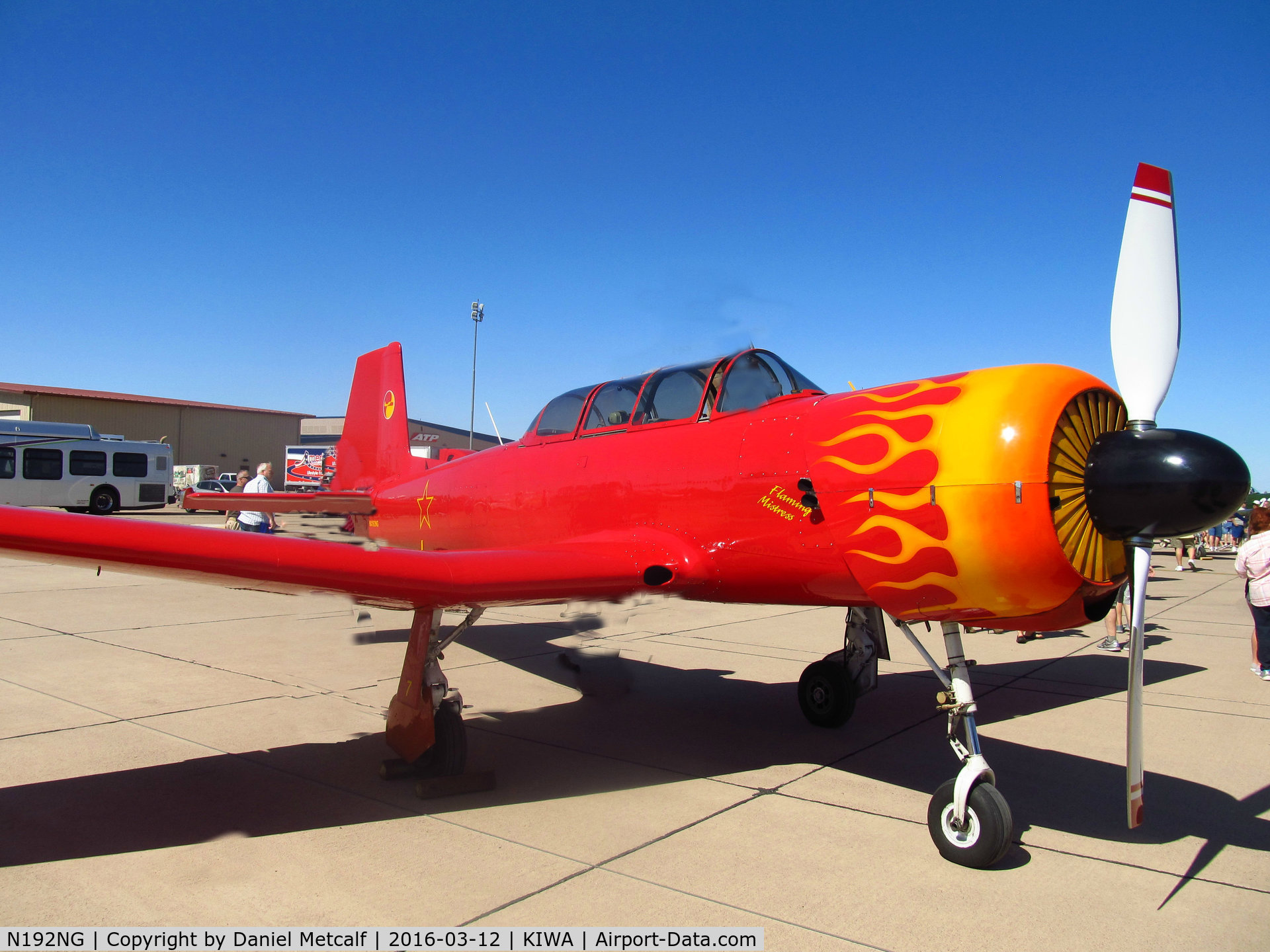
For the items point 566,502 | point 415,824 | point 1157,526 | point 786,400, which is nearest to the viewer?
point 1157,526

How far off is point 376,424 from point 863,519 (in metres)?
6.45

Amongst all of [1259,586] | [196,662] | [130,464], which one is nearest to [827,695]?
[1259,586]

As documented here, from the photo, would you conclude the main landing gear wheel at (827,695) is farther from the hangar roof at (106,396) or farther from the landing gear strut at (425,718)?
the hangar roof at (106,396)

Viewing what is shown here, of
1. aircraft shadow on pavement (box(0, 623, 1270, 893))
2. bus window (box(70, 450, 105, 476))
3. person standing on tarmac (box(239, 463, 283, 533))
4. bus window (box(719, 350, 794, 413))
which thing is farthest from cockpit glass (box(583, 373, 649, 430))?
bus window (box(70, 450, 105, 476))

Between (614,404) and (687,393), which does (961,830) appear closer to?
(687,393)

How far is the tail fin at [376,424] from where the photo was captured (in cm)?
873

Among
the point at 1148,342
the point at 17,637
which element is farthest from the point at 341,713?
the point at 1148,342

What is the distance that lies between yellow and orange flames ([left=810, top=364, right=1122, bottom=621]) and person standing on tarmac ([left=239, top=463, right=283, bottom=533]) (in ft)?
21.7

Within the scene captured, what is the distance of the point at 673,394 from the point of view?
5.15m

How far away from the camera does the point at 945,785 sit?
3680 millimetres

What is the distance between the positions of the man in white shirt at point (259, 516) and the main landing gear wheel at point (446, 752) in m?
4.76

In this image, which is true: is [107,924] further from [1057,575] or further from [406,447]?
[406,447]

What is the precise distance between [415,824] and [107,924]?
4.19 feet

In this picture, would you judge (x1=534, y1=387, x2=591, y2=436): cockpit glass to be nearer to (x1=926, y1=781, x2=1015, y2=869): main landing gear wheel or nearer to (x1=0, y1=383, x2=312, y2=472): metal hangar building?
(x1=926, y1=781, x2=1015, y2=869): main landing gear wheel
